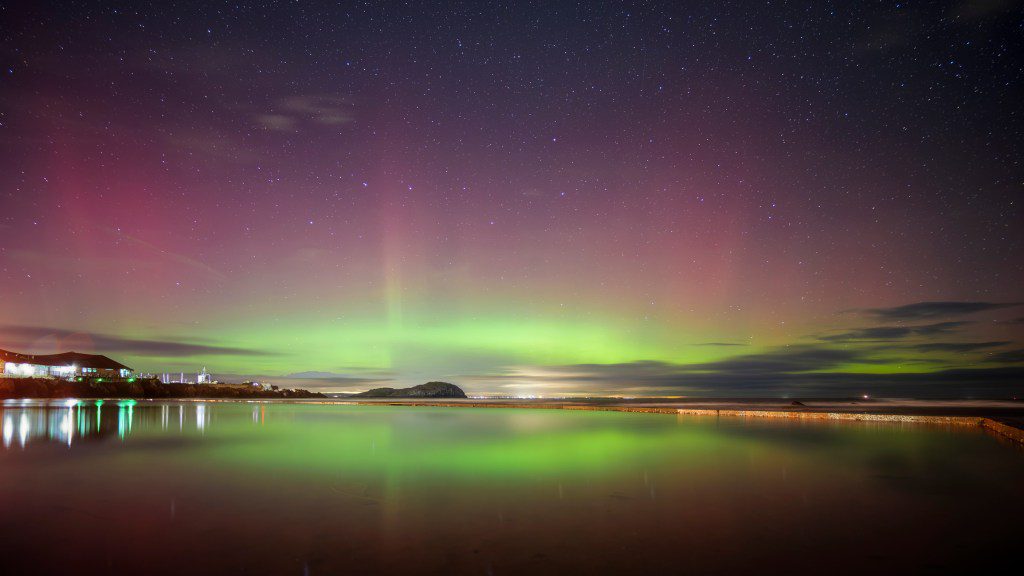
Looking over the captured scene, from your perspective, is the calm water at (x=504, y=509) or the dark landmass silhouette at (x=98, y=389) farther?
the dark landmass silhouette at (x=98, y=389)

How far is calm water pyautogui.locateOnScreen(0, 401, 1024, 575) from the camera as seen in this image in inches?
269

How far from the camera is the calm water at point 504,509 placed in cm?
683

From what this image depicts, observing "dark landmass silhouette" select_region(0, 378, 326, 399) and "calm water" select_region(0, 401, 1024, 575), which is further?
"dark landmass silhouette" select_region(0, 378, 326, 399)

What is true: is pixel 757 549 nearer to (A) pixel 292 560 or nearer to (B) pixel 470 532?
(B) pixel 470 532

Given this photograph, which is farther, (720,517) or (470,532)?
(720,517)

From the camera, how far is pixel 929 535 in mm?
8203

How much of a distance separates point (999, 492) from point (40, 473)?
20415 millimetres

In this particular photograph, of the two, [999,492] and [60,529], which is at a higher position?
[60,529]

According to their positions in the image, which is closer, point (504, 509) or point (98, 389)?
point (504, 509)

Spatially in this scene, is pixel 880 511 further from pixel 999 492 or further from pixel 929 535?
pixel 999 492

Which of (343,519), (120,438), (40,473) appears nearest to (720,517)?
(343,519)

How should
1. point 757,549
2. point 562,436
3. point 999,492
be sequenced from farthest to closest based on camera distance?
point 562,436 → point 999,492 → point 757,549

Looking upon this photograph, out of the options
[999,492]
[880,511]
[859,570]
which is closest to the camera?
[859,570]

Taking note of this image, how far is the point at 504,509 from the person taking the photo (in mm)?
9789
